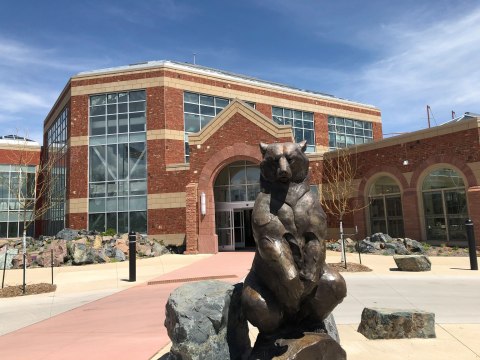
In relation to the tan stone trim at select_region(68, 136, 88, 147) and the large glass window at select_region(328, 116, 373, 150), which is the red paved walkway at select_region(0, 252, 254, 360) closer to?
the tan stone trim at select_region(68, 136, 88, 147)

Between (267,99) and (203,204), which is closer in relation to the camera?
(203,204)

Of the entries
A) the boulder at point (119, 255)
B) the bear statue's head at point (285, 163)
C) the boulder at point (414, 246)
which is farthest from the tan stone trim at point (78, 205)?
the bear statue's head at point (285, 163)

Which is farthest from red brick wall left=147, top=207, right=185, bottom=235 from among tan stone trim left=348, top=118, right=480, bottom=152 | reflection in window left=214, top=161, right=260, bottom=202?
tan stone trim left=348, top=118, right=480, bottom=152

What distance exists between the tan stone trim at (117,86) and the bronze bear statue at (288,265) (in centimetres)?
2192

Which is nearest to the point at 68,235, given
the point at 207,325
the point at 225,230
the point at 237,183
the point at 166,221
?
the point at 166,221

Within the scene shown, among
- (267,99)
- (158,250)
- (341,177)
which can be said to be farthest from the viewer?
(267,99)

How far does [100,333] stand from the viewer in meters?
6.08

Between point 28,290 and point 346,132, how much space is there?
91.4 ft

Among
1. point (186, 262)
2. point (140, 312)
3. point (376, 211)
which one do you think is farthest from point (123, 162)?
point (140, 312)

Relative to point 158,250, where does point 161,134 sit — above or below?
above

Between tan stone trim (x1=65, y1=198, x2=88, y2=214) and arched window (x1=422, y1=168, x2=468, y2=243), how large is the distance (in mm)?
19214

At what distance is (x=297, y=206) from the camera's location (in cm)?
349

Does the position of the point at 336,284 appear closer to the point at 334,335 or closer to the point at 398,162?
the point at 334,335

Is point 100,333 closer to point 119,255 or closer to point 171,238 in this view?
point 119,255
